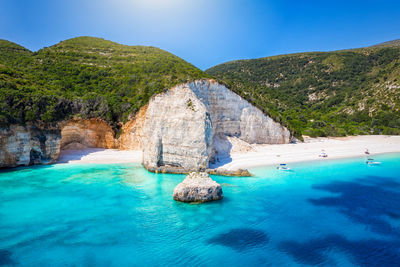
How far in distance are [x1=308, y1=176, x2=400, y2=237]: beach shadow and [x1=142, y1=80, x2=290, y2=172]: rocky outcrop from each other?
968 cm

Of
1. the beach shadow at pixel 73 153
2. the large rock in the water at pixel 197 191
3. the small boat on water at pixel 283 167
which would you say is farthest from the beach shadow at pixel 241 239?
the beach shadow at pixel 73 153

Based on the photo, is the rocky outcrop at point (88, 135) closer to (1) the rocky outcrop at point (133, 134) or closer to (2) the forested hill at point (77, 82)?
(2) the forested hill at point (77, 82)

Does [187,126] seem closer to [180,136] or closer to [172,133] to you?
[180,136]

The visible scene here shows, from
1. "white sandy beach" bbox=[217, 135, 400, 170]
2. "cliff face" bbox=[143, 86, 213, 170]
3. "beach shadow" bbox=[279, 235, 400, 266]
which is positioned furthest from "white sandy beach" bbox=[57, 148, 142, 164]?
"beach shadow" bbox=[279, 235, 400, 266]

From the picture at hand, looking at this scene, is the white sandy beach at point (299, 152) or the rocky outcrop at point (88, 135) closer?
the white sandy beach at point (299, 152)

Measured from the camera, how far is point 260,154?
2538cm

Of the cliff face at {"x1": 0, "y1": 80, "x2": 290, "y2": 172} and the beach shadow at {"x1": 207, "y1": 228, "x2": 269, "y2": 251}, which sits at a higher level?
the cliff face at {"x1": 0, "y1": 80, "x2": 290, "y2": 172}

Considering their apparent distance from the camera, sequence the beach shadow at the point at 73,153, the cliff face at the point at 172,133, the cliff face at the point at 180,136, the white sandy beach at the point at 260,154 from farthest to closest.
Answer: the beach shadow at the point at 73,153 < the white sandy beach at the point at 260,154 < the cliff face at the point at 172,133 < the cliff face at the point at 180,136

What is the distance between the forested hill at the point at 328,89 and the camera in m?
44.2

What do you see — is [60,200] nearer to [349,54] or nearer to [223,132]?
[223,132]

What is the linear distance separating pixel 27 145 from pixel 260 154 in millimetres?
23717

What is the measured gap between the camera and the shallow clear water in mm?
8562

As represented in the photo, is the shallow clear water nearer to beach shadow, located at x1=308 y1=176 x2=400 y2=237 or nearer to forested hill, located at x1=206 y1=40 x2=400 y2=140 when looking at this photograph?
beach shadow, located at x1=308 y1=176 x2=400 y2=237

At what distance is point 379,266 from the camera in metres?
8.02
